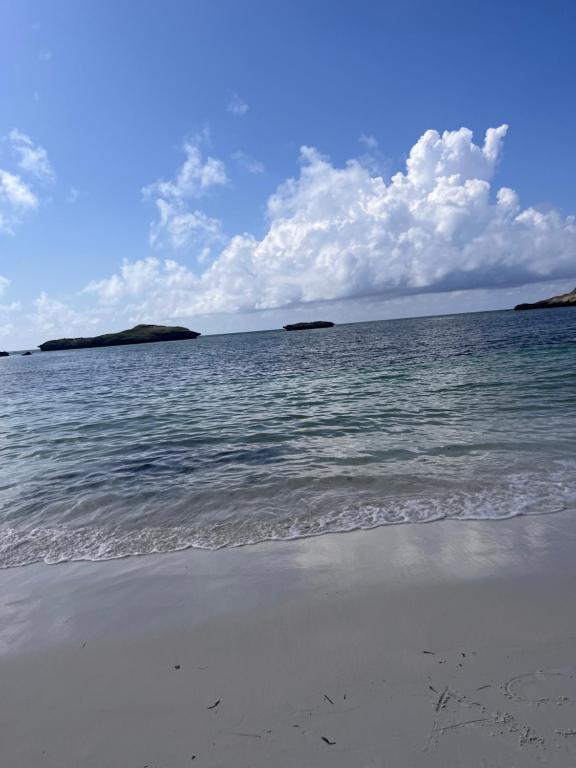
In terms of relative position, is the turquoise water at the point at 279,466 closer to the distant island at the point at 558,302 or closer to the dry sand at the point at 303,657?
the dry sand at the point at 303,657

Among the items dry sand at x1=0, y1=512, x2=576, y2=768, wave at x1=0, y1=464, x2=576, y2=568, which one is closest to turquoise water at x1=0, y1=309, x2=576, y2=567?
wave at x1=0, y1=464, x2=576, y2=568

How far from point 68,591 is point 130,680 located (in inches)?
90.4

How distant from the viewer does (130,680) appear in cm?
399

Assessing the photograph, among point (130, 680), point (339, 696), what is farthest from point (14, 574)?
point (339, 696)

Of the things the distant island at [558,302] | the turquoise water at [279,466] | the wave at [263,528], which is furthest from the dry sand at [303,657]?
the distant island at [558,302]

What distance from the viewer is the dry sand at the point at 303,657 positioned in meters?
3.15

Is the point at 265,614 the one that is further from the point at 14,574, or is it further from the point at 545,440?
the point at 545,440

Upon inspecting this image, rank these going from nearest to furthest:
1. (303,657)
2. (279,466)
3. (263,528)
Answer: (303,657), (263,528), (279,466)

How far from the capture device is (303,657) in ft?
13.5

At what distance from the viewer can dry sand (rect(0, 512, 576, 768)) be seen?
3152 millimetres

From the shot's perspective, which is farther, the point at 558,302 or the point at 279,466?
the point at 558,302

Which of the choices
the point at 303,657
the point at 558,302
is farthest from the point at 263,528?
the point at 558,302

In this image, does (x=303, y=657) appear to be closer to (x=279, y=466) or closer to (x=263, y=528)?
(x=263, y=528)

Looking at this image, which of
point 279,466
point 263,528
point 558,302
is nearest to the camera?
point 263,528
